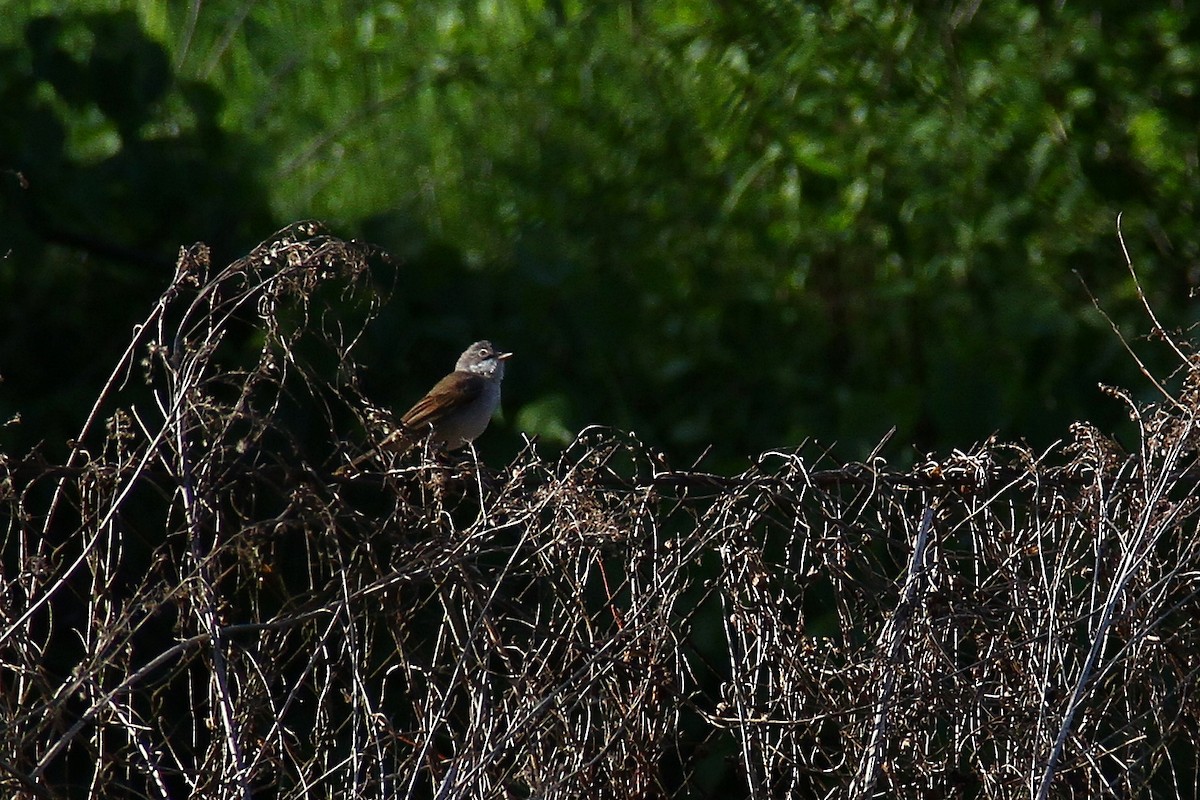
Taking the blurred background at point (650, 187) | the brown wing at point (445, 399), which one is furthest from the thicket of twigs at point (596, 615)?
the blurred background at point (650, 187)

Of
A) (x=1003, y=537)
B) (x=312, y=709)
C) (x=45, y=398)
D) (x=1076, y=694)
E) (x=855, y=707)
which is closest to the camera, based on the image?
(x=1076, y=694)

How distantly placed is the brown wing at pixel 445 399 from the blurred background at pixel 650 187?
0.98ft

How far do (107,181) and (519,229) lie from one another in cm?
264

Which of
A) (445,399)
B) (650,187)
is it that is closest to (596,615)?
(445,399)

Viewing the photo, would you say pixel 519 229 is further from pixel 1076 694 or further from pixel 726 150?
pixel 1076 694

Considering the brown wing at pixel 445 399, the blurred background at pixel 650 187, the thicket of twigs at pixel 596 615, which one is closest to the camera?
the thicket of twigs at pixel 596 615

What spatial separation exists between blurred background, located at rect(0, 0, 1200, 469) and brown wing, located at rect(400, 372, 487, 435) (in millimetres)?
298

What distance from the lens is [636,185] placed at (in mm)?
9570

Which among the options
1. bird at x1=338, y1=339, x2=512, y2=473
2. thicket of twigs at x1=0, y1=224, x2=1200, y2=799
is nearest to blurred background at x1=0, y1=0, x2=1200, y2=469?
bird at x1=338, y1=339, x2=512, y2=473

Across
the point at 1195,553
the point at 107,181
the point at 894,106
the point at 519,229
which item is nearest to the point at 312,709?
the point at 107,181

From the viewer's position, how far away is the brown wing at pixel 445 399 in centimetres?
622

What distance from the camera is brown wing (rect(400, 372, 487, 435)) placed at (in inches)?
245

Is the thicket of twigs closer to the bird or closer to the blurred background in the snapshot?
the bird

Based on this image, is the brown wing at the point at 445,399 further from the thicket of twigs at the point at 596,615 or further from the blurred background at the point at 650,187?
the thicket of twigs at the point at 596,615
